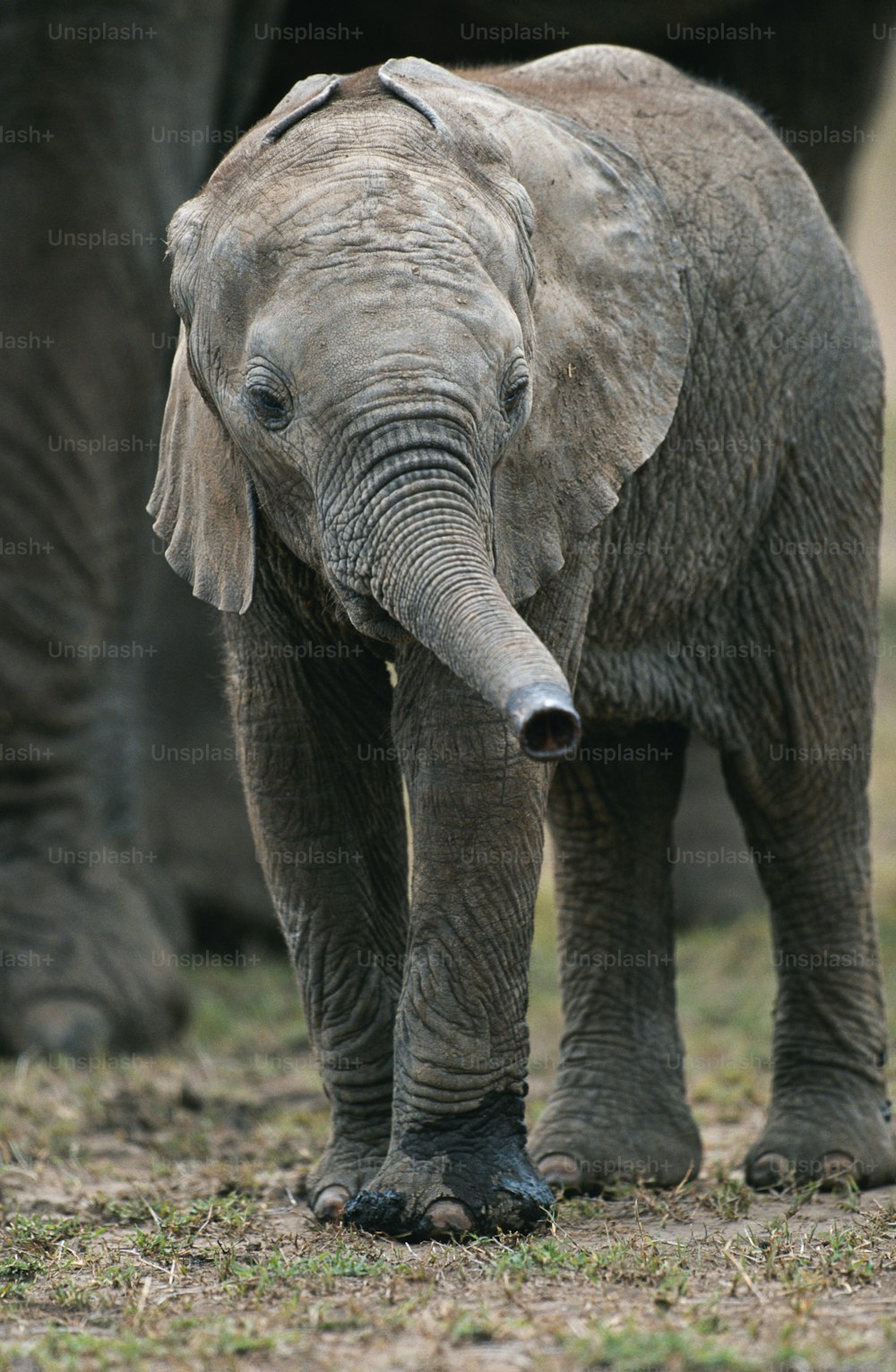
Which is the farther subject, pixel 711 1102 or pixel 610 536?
pixel 711 1102

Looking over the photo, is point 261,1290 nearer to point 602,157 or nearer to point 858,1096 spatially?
point 858,1096

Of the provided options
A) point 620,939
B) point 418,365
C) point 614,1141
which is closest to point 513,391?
point 418,365

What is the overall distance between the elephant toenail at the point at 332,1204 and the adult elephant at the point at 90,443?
266 centimetres

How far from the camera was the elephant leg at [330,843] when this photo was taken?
476 cm

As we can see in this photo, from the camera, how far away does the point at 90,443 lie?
7.43 m

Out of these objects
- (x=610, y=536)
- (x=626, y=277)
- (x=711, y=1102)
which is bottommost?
(x=711, y=1102)

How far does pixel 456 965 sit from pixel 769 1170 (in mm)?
1316

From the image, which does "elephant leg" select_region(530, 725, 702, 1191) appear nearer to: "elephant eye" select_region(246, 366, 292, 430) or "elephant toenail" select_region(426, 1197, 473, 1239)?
"elephant toenail" select_region(426, 1197, 473, 1239)

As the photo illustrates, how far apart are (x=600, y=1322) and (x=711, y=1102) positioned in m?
3.03

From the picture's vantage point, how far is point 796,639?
5406 millimetres

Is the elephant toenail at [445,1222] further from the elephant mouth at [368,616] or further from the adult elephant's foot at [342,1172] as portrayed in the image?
the elephant mouth at [368,616]

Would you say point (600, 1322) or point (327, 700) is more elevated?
point (327, 700)

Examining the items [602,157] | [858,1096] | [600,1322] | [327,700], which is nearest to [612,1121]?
[858,1096]

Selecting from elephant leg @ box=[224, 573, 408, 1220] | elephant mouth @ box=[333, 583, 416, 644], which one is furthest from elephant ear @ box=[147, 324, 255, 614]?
elephant mouth @ box=[333, 583, 416, 644]
